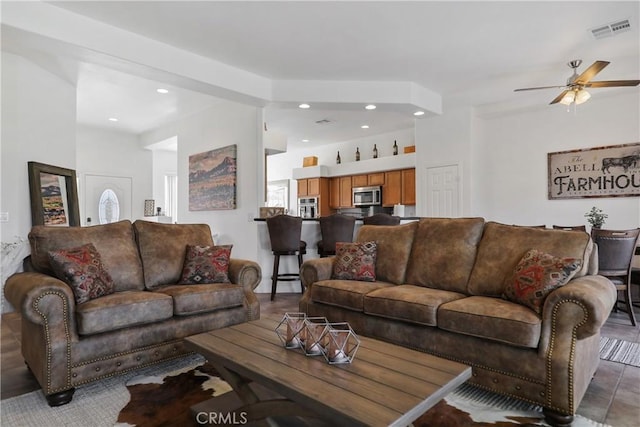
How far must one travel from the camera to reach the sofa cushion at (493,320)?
6.36ft

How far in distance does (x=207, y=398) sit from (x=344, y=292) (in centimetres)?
122

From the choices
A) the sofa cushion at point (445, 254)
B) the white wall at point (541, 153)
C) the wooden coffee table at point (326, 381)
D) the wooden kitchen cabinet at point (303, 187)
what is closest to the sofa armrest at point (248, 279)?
the wooden coffee table at point (326, 381)

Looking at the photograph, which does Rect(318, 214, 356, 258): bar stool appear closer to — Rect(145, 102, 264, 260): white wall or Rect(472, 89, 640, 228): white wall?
Rect(145, 102, 264, 260): white wall

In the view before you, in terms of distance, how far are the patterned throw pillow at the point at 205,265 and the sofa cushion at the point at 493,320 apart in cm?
177

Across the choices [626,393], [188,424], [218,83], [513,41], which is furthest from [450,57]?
[188,424]

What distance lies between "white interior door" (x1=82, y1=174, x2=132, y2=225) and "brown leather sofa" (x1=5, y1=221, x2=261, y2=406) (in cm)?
529

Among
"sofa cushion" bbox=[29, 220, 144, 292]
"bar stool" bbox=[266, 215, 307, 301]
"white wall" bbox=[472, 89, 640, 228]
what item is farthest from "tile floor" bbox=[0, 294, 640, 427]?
"bar stool" bbox=[266, 215, 307, 301]

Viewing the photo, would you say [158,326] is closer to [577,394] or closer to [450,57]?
[577,394]

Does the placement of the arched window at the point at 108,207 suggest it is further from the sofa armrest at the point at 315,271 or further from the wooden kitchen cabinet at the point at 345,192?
the sofa armrest at the point at 315,271

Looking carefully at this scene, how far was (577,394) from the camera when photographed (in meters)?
1.87

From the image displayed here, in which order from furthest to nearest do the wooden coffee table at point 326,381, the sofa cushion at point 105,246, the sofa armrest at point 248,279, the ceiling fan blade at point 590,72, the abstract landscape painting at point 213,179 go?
the abstract landscape painting at point 213,179
the ceiling fan blade at point 590,72
the sofa armrest at point 248,279
the sofa cushion at point 105,246
the wooden coffee table at point 326,381

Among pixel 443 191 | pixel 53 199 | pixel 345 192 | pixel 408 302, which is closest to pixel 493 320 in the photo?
pixel 408 302

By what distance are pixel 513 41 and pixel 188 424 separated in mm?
4439

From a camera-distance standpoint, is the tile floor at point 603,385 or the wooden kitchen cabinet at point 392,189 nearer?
the tile floor at point 603,385
